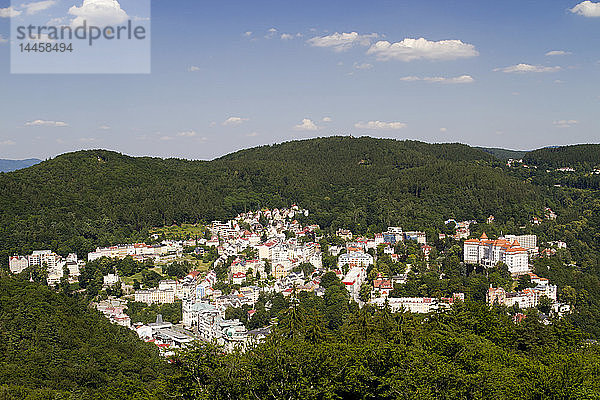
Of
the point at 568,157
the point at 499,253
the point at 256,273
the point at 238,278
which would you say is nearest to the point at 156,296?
the point at 238,278

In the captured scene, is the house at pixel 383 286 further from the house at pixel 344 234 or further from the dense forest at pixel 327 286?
the house at pixel 344 234

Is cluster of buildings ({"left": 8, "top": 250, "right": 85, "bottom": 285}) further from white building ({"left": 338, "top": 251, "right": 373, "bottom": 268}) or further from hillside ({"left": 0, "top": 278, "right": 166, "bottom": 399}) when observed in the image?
white building ({"left": 338, "top": 251, "right": 373, "bottom": 268})

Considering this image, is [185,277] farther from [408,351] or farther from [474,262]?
[408,351]

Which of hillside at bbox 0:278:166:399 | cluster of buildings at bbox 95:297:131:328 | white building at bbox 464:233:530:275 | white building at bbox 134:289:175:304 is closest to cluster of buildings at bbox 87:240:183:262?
white building at bbox 134:289:175:304

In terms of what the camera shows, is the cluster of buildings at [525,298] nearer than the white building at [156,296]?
Yes

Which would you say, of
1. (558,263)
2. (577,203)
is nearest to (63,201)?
(558,263)

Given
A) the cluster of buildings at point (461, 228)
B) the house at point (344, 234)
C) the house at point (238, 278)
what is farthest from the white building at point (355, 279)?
the cluster of buildings at point (461, 228)
